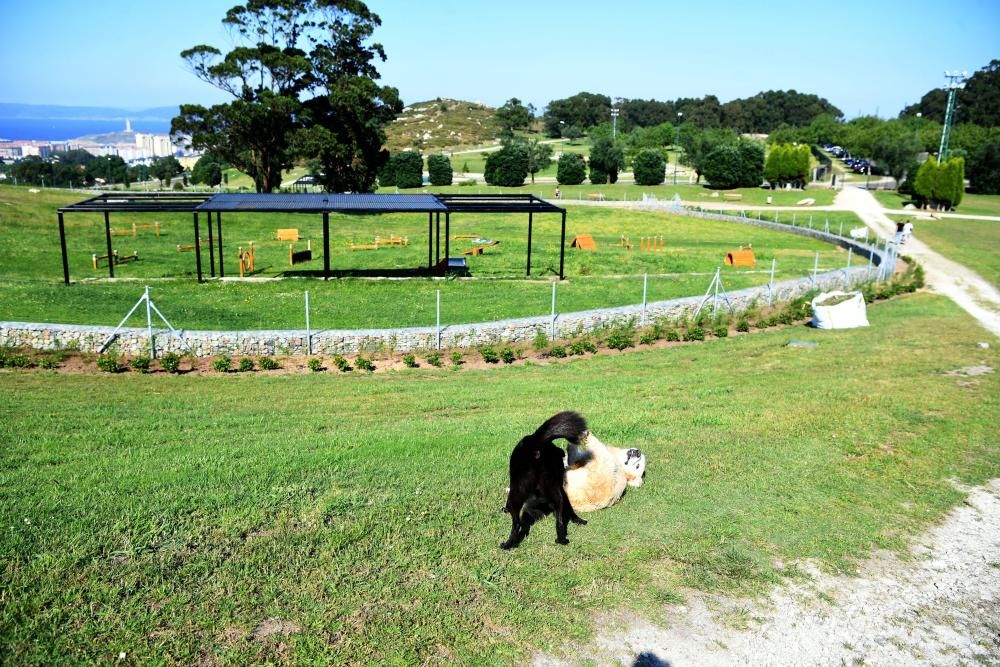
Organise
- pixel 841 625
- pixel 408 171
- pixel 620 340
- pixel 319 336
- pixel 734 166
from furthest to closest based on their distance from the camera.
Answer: pixel 734 166, pixel 408 171, pixel 620 340, pixel 319 336, pixel 841 625

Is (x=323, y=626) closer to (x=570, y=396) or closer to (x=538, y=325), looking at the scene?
(x=570, y=396)

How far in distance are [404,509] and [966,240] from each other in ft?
134

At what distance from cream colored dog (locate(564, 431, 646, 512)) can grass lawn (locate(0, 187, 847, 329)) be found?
38.4 feet

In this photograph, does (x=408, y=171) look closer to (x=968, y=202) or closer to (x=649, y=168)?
(x=649, y=168)

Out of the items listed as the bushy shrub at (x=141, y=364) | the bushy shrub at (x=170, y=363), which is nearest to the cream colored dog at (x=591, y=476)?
the bushy shrub at (x=170, y=363)

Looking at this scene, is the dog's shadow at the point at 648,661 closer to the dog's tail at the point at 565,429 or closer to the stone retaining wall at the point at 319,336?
the dog's tail at the point at 565,429

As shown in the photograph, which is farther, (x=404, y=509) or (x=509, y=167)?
(x=509, y=167)

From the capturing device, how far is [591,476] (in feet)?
24.1

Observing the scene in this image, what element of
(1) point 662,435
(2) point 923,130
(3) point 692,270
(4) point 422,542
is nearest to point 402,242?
(3) point 692,270

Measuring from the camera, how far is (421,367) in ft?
50.4

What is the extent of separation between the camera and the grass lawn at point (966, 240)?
101 ft

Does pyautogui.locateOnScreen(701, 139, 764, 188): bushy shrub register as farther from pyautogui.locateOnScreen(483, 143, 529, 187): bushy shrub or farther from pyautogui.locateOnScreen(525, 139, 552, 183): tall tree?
pyautogui.locateOnScreen(525, 139, 552, 183): tall tree

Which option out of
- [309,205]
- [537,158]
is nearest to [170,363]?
[309,205]

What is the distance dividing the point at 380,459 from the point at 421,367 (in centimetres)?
667
